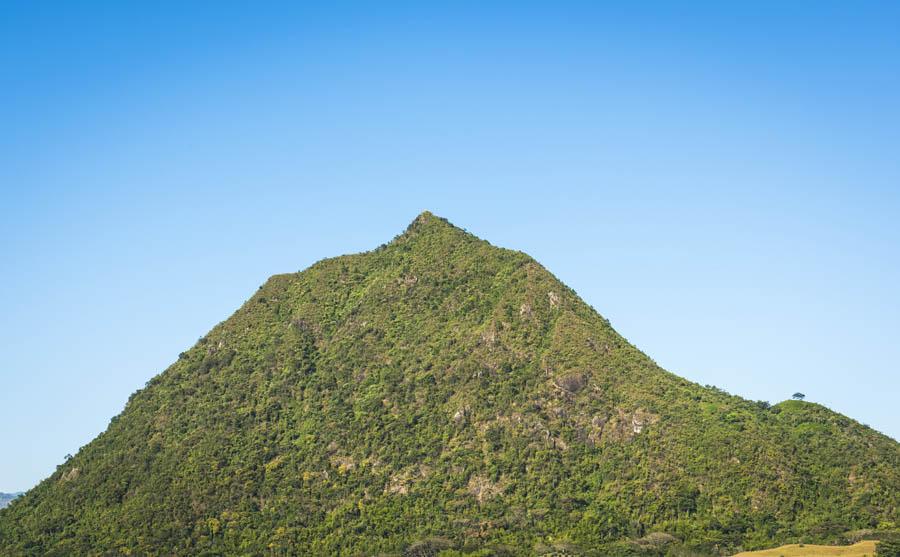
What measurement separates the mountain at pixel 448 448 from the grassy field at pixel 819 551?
369cm

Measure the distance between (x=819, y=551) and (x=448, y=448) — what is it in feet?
188

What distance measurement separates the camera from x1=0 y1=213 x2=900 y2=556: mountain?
465 ft

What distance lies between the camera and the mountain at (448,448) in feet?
465

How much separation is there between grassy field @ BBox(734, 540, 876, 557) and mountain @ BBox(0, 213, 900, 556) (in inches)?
145

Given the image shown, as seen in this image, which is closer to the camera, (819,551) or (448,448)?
(819,551)

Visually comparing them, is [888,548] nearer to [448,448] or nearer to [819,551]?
[819,551]

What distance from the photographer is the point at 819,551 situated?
127125 mm

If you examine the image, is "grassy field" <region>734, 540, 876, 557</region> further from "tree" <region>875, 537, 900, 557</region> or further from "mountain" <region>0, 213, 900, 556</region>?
"mountain" <region>0, 213, 900, 556</region>

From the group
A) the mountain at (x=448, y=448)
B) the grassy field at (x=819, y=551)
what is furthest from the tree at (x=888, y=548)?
the mountain at (x=448, y=448)

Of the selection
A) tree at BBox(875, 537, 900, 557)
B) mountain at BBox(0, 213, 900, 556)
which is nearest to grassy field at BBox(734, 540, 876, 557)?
tree at BBox(875, 537, 900, 557)

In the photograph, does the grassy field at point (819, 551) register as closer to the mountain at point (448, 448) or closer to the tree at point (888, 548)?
the tree at point (888, 548)

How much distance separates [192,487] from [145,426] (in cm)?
2206

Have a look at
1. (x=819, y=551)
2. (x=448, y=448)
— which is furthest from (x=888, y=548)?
(x=448, y=448)

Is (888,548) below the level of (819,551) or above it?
below
